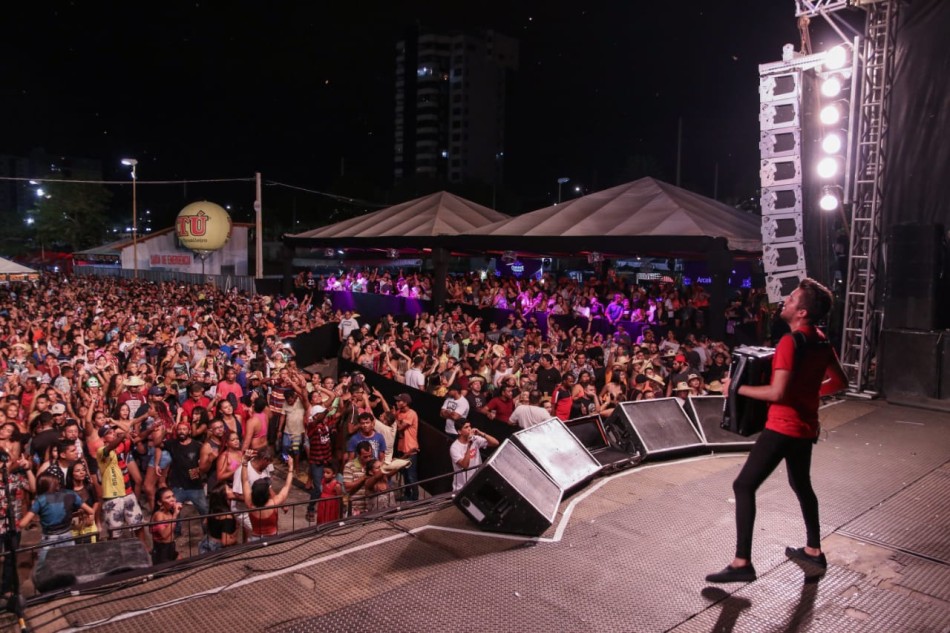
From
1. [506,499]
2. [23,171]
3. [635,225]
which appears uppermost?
[23,171]

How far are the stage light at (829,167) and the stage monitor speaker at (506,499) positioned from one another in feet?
21.3

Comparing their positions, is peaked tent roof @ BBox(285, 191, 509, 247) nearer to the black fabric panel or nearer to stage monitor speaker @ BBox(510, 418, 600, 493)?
the black fabric panel

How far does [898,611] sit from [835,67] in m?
7.38

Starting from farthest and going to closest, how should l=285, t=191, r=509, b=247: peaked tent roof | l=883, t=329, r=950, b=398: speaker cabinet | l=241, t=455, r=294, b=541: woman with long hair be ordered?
1. l=285, t=191, r=509, b=247: peaked tent roof
2. l=883, t=329, r=950, b=398: speaker cabinet
3. l=241, t=455, r=294, b=541: woman with long hair

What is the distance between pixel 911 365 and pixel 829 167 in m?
2.66

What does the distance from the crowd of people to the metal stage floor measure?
0.62m

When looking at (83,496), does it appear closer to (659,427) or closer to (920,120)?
(659,427)

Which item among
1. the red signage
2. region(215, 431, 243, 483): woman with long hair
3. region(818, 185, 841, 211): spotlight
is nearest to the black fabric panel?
region(818, 185, 841, 211): spotlight

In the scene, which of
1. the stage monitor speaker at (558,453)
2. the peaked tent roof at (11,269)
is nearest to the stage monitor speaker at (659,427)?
the stage monitor speaker at (558,453)

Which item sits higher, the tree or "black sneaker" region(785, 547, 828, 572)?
the tree

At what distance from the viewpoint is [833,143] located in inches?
336

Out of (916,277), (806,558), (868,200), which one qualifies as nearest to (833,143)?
(868,200)

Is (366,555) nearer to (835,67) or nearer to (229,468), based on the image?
(229,468)

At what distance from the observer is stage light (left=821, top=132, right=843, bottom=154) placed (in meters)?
8.50
